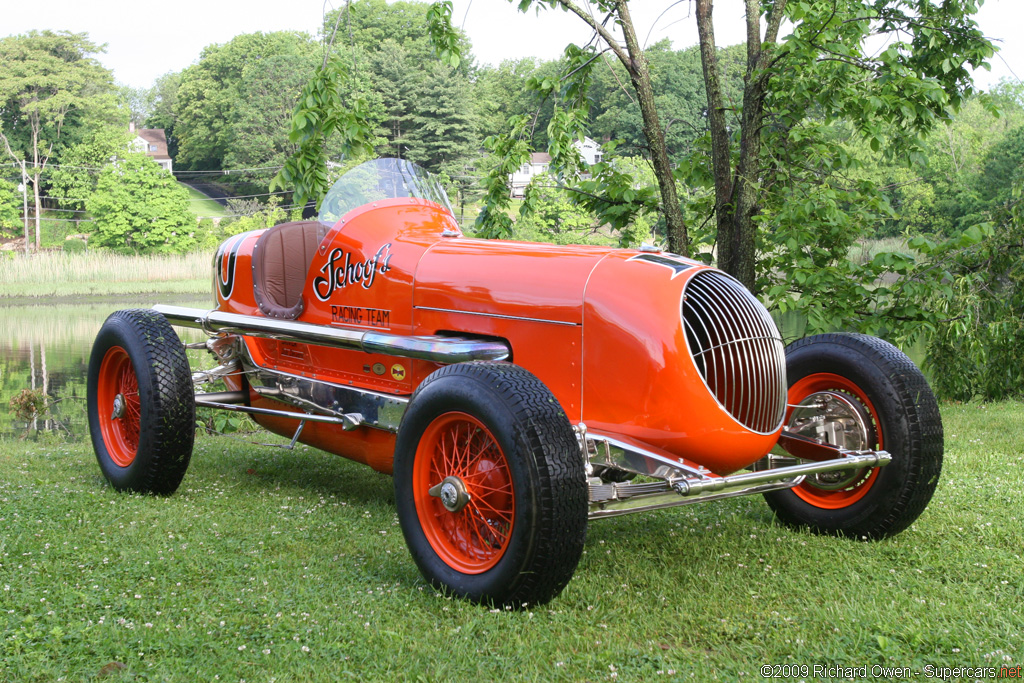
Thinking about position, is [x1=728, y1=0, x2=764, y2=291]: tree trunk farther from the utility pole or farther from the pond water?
the utility pole

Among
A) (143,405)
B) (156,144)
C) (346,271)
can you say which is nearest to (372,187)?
(346,271)

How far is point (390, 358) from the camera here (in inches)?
204

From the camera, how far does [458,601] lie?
3.62 meters

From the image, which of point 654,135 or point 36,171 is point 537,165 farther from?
point 654,135

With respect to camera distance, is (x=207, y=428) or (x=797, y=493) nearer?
(x=797, y=493)

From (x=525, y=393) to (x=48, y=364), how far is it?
1841 centimetres

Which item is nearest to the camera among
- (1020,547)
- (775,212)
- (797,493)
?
(1020,547)

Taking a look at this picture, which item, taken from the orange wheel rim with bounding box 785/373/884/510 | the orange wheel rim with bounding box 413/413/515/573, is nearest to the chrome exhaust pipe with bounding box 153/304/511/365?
the orange wheel rim with bounding box 413/413/515/573

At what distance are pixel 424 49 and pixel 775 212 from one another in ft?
198

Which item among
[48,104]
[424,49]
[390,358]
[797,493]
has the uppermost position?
[424,49]

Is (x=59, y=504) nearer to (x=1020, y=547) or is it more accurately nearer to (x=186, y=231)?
(x=1020, y=547)

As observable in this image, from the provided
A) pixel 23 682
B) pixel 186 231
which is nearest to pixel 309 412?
pixel 23 682

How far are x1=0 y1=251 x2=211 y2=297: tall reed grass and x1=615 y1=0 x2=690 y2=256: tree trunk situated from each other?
2567cm

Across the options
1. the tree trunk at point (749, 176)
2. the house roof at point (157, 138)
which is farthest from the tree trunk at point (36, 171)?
the tree trunk at point (749, 176)
